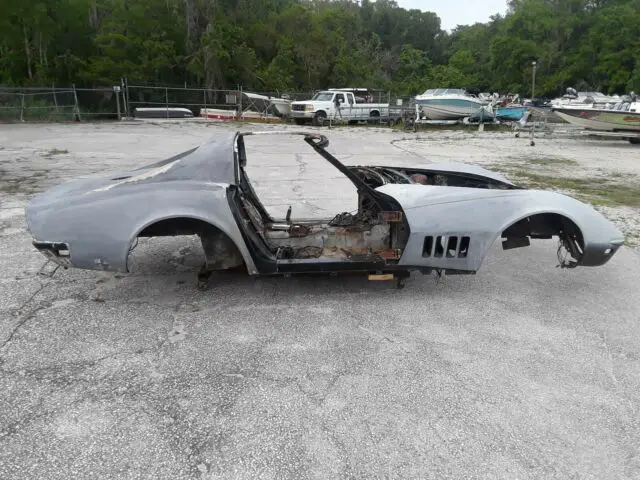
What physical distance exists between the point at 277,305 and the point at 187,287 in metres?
0.89

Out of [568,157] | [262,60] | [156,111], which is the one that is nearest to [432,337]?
[568,157]

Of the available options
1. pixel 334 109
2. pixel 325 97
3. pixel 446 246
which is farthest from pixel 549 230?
pixel 325 97

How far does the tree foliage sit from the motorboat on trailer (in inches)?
1010

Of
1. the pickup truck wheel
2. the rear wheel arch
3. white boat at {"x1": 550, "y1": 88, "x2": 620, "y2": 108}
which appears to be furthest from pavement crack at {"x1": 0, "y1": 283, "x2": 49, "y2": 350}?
the pickup truck wheel

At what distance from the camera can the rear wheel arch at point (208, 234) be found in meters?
3.81

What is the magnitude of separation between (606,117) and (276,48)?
37.0 meters

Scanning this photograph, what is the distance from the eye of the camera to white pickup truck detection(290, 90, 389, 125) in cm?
2439

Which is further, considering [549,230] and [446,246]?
[549,230]

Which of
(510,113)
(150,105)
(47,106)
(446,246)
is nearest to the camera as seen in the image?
(446,246)

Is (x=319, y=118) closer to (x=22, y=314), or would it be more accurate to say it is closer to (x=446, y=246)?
(x=446, y=246)

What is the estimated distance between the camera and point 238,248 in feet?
12.5

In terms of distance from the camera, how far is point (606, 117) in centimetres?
1698

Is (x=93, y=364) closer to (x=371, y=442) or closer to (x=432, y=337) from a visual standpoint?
(x=371, y=442)

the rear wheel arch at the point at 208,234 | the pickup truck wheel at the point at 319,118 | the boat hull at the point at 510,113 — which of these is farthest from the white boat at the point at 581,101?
the rear wheel arch at the point at 208,234
